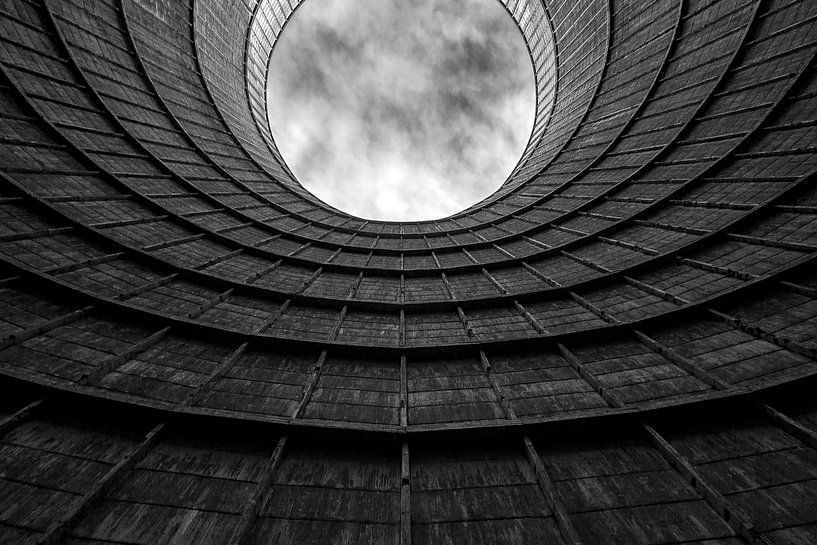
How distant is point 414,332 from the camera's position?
40.0 ft

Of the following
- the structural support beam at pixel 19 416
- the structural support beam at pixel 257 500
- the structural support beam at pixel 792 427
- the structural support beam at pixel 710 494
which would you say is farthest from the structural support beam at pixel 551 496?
the structural support beam at pixel 19 416

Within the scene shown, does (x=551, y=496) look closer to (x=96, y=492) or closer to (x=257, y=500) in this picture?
(x=257, y=500)

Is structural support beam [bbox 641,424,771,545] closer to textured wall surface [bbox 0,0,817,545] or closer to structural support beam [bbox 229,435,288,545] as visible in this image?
textured wall surface [bbox 0,0,817,545]

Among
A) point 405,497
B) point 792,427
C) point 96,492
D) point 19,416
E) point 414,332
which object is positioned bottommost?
point 405,497

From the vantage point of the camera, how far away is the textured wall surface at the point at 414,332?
5.96m

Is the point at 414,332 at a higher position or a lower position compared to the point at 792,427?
higher

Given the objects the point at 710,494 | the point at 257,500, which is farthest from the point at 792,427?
the point at 257,500

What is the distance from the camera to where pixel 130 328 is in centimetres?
935

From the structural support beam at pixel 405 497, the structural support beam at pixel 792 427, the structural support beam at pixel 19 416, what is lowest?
the structural support beam at pixel 405 497

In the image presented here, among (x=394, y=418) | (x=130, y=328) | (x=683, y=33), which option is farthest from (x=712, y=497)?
(x=683, y=33)

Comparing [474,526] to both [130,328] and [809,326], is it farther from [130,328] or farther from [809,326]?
[130,328]

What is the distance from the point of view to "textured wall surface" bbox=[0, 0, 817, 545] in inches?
235

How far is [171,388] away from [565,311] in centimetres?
1113

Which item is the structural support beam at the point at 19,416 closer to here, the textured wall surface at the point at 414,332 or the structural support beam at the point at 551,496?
the textured wall surface at the point at 414,332
